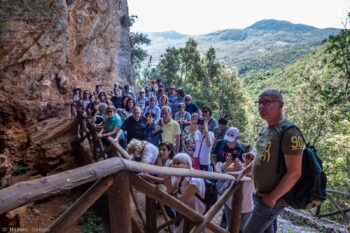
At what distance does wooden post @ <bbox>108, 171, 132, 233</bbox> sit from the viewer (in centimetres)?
169

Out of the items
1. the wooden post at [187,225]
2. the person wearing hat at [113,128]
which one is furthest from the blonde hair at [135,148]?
the person wearing hat at [113,128]

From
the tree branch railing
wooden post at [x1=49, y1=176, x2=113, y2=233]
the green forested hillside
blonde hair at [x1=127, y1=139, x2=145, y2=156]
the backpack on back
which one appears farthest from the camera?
the green forested hillside

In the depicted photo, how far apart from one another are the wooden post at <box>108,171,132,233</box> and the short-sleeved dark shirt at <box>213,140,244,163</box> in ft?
8.71

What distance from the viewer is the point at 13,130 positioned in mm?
10547

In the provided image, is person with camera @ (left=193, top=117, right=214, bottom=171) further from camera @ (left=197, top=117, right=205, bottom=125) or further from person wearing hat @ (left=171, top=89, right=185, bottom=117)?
person wearing hat @ (left=171, top=89, right=185, bottom=117)

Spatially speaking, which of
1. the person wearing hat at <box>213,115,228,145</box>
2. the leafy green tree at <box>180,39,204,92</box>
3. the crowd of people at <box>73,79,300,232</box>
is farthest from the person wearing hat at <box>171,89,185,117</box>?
the leafy green tree at <box>180,39,204,92</box>

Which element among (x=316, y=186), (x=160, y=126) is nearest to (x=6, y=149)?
(x=160, y=126)

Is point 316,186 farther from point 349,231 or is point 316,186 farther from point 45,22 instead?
point 45,22

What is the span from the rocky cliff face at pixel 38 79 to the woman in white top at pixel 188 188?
6.75m

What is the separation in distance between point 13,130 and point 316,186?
10563 mm

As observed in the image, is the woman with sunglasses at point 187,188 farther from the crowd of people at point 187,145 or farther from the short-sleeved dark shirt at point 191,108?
the short-sleeved dark shirt at point 191,108

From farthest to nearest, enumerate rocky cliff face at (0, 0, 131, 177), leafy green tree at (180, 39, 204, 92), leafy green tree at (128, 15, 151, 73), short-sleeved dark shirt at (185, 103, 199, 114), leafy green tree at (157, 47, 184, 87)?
1. leafy green tree at (180, 39, 204, 92)
2. leafy green tree at (157, 47, 184, 87)
3. leafy green tree at (128, 15, 151, 73)
4. rocky cliff face at (0, 0, 131, 177)
5. short-sleeved dark shirt at (185, 103, 199, 114)

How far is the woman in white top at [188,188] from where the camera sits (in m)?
3.06

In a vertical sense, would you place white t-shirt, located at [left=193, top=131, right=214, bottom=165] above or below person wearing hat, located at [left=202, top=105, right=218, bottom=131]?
below
